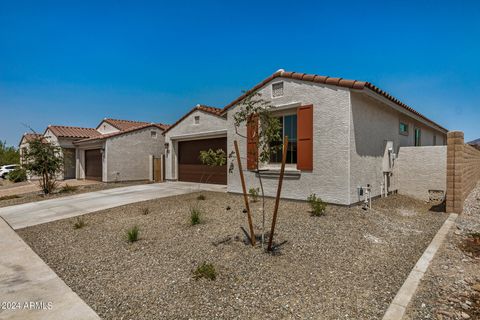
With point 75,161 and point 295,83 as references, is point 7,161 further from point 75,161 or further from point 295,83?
point 295,83

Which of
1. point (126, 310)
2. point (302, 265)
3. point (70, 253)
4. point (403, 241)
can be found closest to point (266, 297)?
point (302, 265)

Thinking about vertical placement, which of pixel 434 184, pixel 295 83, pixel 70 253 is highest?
pixel 295 83

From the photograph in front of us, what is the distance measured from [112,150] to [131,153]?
46.7 inches

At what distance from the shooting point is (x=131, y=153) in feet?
54.7

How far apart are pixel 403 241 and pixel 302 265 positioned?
2588mm

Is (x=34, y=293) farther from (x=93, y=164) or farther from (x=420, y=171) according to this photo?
(x=93, y=164)

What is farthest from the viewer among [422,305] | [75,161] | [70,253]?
[75,161]

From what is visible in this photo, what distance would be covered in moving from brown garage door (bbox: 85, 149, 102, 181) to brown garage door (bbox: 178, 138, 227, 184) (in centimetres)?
625

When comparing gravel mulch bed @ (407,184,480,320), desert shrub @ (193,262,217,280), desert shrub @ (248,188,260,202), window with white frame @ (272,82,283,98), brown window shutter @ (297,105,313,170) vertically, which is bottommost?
gravel mulch bed @ (407,184,480,320)

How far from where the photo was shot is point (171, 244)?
488cm

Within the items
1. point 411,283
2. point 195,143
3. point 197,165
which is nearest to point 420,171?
point 411,283

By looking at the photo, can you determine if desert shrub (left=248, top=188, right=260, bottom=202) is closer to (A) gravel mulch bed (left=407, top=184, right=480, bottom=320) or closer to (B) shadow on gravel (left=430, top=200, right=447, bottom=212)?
(A) gravel mulch bed (left=407, top=184, right=480, bottom=320)

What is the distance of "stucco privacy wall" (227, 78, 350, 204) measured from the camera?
7.46 metres

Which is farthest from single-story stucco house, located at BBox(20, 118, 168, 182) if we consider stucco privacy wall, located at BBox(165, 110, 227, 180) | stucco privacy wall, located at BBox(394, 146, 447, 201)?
stucco privacy wall, located at BBox(394, 146, 447, 201)
